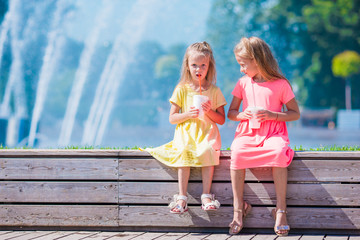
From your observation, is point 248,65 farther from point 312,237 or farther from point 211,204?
point 312,237

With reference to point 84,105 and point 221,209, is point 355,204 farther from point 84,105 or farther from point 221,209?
point 84,105

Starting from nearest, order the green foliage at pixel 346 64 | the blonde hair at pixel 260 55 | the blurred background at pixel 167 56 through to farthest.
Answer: the blonde hair at pixel 260 55
the blurred background at pixel 167 56
the green foliage at pixel 346 64

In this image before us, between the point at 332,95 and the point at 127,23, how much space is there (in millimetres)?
12988

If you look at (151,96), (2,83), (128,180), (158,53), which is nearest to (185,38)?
(158,53)

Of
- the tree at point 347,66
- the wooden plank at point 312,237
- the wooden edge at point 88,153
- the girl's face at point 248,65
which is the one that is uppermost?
the tree at point 347,66

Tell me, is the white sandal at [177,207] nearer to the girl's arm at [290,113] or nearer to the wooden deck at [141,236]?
the wooden deck at [141,236]

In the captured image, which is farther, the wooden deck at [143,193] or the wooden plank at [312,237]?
the wooden deck at [143,193]

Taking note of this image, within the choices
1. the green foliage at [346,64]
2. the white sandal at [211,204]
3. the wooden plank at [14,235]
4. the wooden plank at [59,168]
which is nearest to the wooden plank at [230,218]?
the white sandal at [211,204]

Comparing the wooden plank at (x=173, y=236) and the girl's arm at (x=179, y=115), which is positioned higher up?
the girl's arm at (x=179, y=115)

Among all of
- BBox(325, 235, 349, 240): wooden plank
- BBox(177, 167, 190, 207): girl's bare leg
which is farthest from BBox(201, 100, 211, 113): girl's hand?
BBox(325, 235, 349, 240): wooden plank

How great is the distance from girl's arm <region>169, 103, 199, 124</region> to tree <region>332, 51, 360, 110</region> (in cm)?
2697

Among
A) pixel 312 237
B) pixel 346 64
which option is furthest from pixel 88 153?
pixel 346 64

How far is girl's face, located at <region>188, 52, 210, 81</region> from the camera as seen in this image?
3.08 metres

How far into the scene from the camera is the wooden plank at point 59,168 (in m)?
3.12
